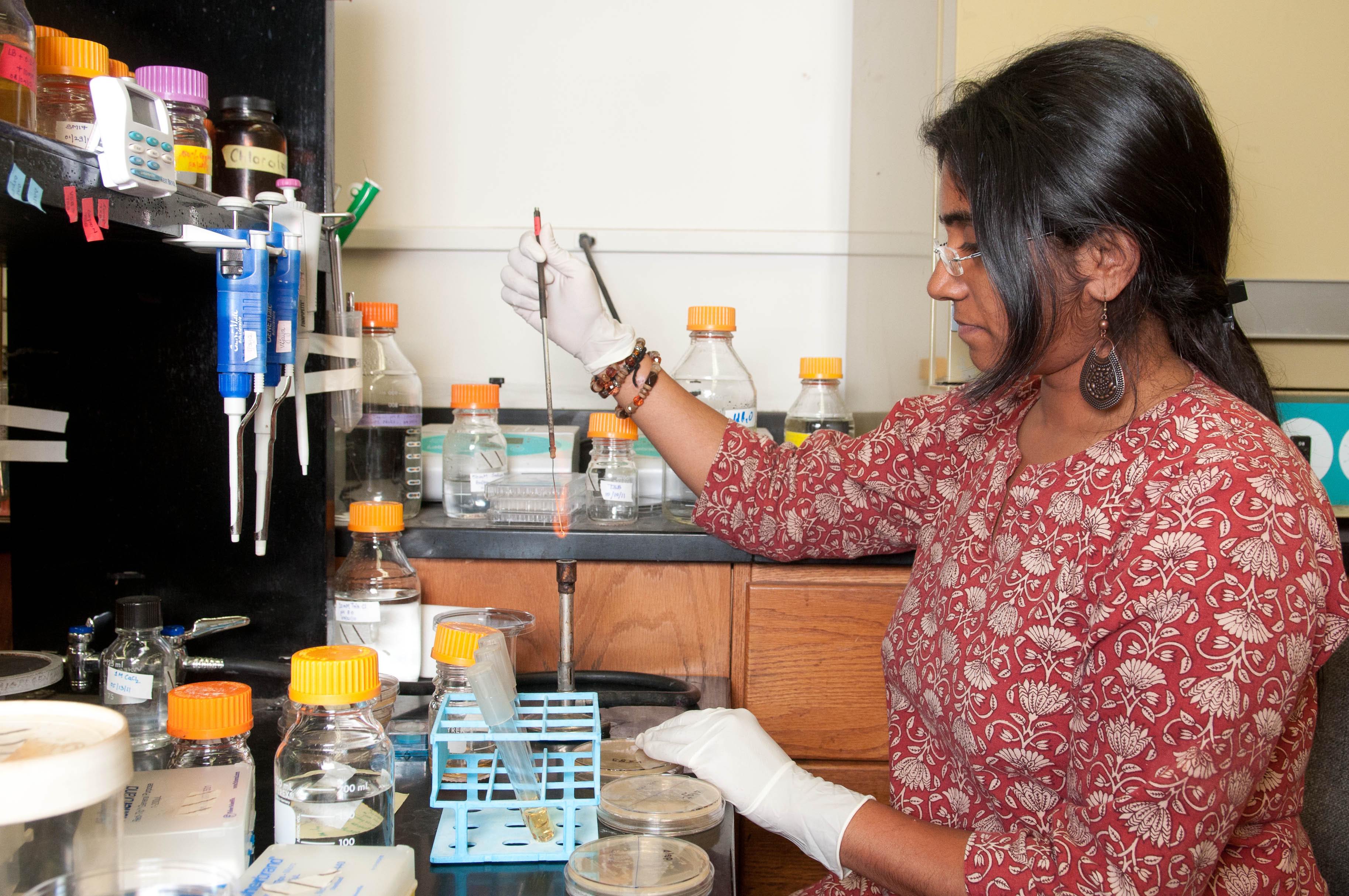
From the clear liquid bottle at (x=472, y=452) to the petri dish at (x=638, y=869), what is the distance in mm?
731

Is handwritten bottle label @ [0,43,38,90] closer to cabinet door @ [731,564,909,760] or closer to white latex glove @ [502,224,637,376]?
white latex glove @ [502,224,637,376]

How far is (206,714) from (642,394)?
73 centimetres

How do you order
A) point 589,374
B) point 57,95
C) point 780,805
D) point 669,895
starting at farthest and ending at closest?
point 589,374 < point 780,805 < point 57,95 < point 669,895

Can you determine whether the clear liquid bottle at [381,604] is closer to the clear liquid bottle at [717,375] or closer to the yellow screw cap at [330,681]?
the yellow screw cap at [330,681]

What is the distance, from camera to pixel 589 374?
1.89 meters

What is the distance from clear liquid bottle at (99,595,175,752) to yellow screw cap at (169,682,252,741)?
222mm

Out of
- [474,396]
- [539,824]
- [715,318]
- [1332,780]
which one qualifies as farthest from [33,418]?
[1332,780]

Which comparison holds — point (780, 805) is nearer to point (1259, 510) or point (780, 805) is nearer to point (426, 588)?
point (1259, 510)

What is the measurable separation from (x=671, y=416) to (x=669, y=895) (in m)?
0.73

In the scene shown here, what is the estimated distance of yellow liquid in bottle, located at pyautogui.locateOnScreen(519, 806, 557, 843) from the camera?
0.83m

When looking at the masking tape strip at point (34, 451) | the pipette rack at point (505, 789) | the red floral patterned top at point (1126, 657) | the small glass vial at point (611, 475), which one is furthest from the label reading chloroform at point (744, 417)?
the masking tape strip at point (34, 451)

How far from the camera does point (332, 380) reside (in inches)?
→ 46.1

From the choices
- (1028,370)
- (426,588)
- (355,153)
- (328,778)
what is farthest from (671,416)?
(355,153)

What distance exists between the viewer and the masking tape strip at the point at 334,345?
1.13 m
